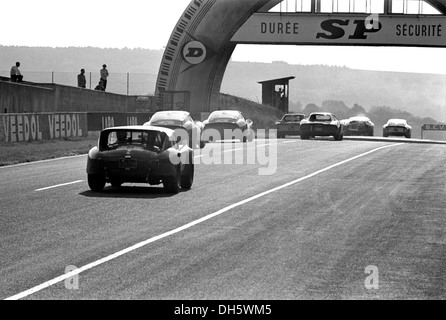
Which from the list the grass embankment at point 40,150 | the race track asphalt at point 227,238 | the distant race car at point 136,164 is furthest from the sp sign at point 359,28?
the distant race car at point 136,164

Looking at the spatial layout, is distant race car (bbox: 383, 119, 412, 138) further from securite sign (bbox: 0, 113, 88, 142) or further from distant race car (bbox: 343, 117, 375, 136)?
securite sign (bbox: 0, 113, 88, 142)

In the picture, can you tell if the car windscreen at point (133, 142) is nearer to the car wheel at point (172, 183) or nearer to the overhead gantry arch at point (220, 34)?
the car wheel at point (172, 183)

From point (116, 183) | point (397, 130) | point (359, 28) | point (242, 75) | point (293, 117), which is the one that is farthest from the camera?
point (242, 75)

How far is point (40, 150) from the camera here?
29.5 metres

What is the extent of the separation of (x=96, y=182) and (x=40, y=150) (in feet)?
40.3

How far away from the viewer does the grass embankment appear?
2673cm

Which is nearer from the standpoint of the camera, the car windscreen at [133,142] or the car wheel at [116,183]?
the car wheel at [116,183]

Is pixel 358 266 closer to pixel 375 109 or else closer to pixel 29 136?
pixel 29 136

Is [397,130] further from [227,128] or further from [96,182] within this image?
[96,182]

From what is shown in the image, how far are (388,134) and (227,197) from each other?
39395 millimetres

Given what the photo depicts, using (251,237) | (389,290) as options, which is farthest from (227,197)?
(389,290)

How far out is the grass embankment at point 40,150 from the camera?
26734 mm

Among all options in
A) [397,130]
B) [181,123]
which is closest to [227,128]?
[181,123]

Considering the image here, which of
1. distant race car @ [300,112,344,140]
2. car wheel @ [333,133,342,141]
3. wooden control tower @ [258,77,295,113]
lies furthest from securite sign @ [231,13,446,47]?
wooden control tower @ [258,77,295,113]
